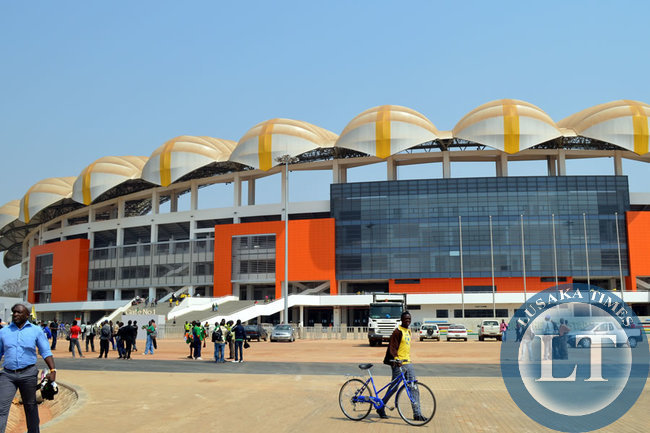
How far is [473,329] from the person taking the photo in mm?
59094

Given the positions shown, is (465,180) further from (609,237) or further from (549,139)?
(609,237)

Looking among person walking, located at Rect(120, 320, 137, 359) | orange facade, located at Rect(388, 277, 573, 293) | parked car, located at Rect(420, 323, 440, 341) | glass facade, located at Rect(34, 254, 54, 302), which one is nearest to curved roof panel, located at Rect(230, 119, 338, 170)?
orange facade, located at Rect(388, 277, 573, 293)

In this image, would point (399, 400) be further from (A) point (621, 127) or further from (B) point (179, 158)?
(B) point (179, 158)

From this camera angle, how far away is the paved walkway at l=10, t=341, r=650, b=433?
11.2 meters

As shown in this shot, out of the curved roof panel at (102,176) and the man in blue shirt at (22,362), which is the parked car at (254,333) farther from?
the man in blue shirt at (22,362)

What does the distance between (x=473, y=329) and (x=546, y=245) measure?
63.4 feet

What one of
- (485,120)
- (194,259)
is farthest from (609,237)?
(194,259)

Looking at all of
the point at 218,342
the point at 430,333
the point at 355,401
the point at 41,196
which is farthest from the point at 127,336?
the point at 41,196

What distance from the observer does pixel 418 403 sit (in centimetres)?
1134

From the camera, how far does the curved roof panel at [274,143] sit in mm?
73562

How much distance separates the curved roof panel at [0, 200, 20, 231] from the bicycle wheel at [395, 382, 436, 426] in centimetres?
10283

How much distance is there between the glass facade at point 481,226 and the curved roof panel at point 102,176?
26800 mm

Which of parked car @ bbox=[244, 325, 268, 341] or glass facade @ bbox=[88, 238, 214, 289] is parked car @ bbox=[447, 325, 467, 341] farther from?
glass facade @ bbox=[88, 238, 214, 289]

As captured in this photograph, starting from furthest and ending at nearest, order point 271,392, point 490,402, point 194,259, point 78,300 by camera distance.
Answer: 1. point 78,300
2. point 194,259
3. point 271,392
4. point 490,402
